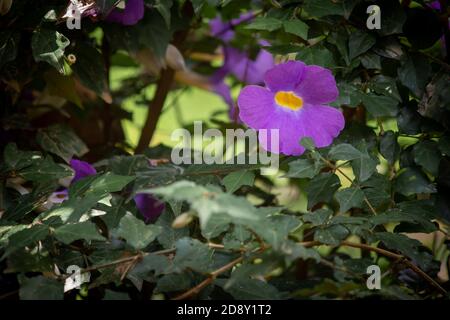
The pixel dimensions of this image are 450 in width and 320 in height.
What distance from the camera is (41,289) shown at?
0.74m

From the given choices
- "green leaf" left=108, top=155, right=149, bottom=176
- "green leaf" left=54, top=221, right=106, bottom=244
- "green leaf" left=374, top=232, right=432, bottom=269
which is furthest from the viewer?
"green leaf" left=108, top=155, right=149, bottom=176

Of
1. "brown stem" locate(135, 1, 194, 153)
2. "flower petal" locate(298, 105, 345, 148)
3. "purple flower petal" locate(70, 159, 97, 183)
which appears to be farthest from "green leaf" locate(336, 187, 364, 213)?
"brown stem" locate(135, 1, 194, 153)

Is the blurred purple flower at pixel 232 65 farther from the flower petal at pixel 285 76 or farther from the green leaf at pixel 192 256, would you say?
the green leaf at pixel 192 256

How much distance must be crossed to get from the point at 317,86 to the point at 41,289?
469 mm

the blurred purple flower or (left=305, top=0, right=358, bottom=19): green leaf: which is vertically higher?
(left=305, top=0, right=358, bottom=19): green leaf

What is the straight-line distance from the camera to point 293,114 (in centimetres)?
96

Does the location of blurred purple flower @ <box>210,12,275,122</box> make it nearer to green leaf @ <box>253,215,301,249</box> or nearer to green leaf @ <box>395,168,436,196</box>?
green leaf @ <box>395,168,436,196</box>

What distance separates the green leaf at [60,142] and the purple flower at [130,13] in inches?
9.5

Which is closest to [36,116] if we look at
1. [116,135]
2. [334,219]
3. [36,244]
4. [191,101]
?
[116,135]

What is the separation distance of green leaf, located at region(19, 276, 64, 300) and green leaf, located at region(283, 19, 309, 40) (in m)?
A: 0.47

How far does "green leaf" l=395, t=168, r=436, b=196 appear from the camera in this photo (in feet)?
3.05

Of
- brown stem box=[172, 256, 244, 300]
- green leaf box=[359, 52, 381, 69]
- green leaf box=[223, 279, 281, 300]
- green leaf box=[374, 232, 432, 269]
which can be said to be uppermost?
green leaf box=[359, 52, 381, 69]

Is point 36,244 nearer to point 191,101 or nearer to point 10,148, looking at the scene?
point 10,148
